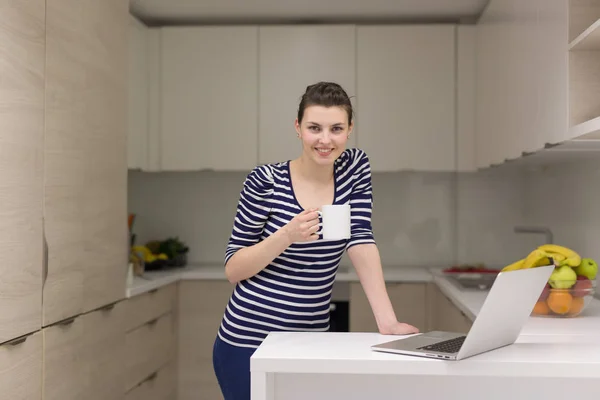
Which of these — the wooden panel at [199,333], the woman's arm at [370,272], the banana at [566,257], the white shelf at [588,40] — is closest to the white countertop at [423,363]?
the woman's arm at [370,272]

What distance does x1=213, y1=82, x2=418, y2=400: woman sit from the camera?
2.10 meters

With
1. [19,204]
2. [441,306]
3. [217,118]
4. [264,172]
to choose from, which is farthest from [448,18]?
[19,204]

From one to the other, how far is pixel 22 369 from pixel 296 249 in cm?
91

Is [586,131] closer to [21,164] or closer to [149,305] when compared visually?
[21,164]

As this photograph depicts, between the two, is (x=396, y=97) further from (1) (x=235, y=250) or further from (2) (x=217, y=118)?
(1) (x=235, y=250)

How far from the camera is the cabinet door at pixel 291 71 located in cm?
438

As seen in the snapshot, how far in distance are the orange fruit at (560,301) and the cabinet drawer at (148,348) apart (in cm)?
184

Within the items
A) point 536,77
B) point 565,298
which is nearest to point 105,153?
point 536,77

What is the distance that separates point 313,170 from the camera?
86.1 inches

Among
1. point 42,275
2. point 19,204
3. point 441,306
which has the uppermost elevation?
point 19,204

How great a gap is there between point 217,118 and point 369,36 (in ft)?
3.24

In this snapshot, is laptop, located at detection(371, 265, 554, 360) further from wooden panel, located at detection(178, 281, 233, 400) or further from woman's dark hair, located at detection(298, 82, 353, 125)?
wooden panel, located at detection(178, 281, 233, 400)

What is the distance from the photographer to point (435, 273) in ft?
13.8

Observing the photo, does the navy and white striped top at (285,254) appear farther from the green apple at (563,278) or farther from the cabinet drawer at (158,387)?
the cabinet drawer at (158,387)
